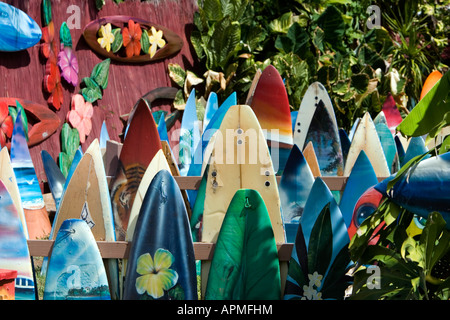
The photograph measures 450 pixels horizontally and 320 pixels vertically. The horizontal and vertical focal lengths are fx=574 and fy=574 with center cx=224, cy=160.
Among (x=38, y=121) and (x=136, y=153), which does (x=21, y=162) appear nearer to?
(x=136, y=153)

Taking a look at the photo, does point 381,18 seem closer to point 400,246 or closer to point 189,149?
point 189,149

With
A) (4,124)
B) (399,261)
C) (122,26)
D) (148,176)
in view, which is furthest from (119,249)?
(122,26)

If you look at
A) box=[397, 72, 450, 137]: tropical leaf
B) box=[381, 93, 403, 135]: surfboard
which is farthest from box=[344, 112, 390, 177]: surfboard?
box=[381, 93, 403, 135]: surfboard

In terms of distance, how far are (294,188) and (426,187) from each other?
0.45 meters

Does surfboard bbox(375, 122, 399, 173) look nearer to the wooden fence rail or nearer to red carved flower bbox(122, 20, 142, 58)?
the wooden fence rail

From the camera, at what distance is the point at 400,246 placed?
140 centimetres

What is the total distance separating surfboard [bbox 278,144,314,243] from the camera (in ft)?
5.32

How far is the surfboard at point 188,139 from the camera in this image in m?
2.22

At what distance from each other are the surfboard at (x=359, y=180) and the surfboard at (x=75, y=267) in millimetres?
777

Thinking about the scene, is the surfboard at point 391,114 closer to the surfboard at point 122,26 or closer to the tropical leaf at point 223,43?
the tropical leaf at point 223,43

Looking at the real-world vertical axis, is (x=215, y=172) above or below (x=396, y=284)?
above

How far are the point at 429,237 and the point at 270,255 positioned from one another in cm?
41

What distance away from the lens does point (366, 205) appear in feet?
5.42

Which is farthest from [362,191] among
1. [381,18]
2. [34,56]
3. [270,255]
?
[381,18]
